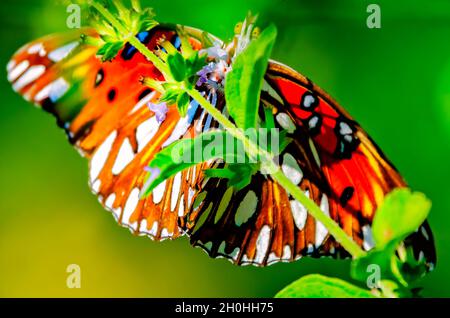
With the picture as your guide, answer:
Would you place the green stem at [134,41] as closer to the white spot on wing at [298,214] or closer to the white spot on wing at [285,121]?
the white spot on wing at [285,121]

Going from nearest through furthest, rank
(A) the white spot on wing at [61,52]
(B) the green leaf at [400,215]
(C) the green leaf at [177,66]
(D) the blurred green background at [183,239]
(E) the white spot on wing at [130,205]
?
(B) the green leaf at [400,215] → (C) the green leaf at [177,66] → (A) the white spot on wing at [61,52] → (E) the white spot on wing at [130,205] → (D) the blurred green background at [183,239]

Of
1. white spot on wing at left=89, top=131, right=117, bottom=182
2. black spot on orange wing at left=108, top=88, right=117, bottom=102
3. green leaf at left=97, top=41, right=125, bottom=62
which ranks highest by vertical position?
black spot on orange wing at left=108, top=88, right=117, bottom=102

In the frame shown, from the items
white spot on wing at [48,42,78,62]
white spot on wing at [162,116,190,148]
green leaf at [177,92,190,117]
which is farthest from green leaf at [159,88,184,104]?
→ white spot on wing at [48,42,78,62]

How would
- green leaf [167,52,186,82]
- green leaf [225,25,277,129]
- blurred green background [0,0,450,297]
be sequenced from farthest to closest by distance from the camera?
blurred green background [0,0,450,297]
green leaf [167,52,186,82]
green leaf [225,25,277,129]

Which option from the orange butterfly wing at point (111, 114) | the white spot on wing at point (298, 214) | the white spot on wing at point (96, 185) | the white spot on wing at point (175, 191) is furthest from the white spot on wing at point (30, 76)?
the white spot on wing at point (298, 214)

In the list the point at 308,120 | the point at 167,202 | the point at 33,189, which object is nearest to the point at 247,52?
the point at 308,120

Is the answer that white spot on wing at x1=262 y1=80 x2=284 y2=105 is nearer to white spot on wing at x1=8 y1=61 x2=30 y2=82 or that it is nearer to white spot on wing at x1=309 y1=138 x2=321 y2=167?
white spot on wing at x1=309 y1=138 x2=321 y2=167

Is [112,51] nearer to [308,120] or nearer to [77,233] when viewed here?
[308,120]
